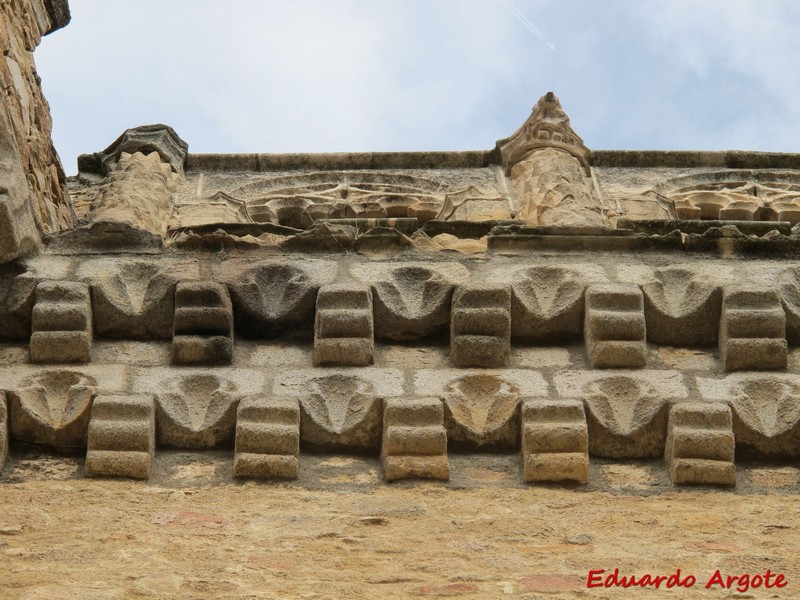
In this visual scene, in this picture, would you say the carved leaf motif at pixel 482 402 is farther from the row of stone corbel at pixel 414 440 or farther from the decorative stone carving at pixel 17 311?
the decorative stone carving at pixel 17 311

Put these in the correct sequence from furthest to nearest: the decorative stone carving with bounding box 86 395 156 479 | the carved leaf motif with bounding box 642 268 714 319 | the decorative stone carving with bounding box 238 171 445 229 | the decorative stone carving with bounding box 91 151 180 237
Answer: the decorative stone carving with bounding box 238 171 445 229
the decorative stone carving with bounding box 91 151 180 237
the carved leaf motif with bounding box 642 268 714 319
the decorative stone carving with bounding box 86 395 156 479

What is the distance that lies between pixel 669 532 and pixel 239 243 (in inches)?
118

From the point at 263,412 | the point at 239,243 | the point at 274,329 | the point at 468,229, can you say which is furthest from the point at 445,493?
the point at 468,229

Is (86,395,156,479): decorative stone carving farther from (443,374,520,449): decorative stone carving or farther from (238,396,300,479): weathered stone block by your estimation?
(443,374,520,449): decorative stone carving

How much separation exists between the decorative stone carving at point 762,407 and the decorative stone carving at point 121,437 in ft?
8.04

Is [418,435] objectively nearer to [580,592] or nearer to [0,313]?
[580,592]

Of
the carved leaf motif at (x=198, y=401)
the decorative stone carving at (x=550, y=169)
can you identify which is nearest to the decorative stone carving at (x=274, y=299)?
the carved leaf motif at (x=198, y=401)

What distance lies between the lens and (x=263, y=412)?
8.91 metres

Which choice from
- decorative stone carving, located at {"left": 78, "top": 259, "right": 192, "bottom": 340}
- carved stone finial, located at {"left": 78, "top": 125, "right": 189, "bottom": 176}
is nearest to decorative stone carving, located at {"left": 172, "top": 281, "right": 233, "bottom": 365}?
decorative stone carving, located at {"left": 78, "top": 259, "right": 192, "bottom": 340}

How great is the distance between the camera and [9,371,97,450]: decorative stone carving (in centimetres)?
891

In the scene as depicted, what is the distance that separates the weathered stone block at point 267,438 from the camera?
871 centimetres

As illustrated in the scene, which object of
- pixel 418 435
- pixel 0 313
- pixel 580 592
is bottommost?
pixel 580 592

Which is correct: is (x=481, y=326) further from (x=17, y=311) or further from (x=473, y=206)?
(x=473, y=206)

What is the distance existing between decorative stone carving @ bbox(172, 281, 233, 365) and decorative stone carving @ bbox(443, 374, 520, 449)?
109 centimetres
